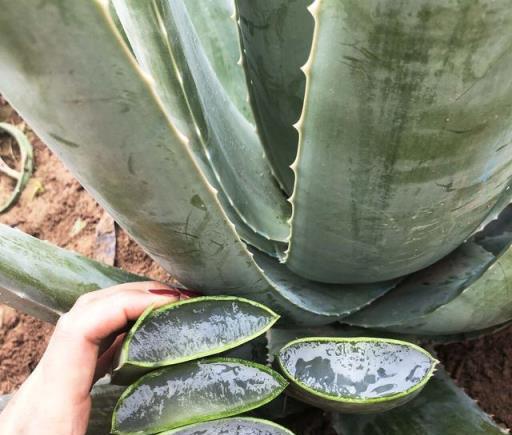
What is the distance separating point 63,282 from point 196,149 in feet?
0.86

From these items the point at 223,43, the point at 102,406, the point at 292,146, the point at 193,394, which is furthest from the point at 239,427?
the point at 223,43

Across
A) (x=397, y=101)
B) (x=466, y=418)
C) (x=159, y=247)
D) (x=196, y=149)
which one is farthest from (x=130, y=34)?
(x=466, y=418)

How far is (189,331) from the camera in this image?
2.35ft

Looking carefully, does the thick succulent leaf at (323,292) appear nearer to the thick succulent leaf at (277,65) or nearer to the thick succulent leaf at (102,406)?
the thick succulent leaf at (277,65)

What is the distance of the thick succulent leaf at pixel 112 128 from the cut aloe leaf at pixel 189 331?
0.25ft

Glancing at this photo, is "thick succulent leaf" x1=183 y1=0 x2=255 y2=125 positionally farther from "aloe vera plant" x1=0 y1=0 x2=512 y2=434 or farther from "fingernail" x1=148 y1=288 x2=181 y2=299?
"fingernail" x1=148 y1=288 x2=181 y2=299

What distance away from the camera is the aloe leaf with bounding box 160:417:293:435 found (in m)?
0.68

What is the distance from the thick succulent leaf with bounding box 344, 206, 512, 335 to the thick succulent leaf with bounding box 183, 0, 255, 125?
1.26 ft

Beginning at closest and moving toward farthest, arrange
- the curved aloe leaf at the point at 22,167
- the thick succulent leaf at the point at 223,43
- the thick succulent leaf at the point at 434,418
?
the thick succulent leaf at the point at 434,418 < the thick succulent leaf at the point at 223,43 < the curved aloe leaf at the point at 22,167

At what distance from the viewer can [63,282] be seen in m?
0.90

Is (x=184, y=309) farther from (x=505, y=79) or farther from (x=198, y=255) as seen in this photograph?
(x=505, y=79)

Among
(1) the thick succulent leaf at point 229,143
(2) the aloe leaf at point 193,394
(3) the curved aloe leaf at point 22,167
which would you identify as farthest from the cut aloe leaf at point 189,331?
(3) the curved aloe leaf at point 22,167

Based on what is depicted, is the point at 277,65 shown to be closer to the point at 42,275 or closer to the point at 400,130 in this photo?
the point at 400,130

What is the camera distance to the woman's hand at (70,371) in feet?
2.32
